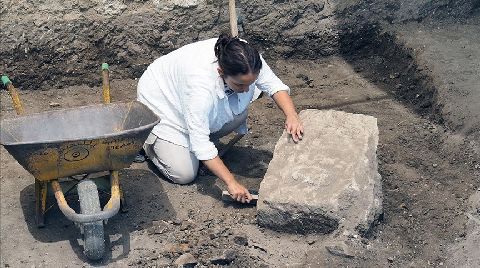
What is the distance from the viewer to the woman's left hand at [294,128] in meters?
5.40

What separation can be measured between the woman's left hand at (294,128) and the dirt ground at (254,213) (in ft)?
1.90

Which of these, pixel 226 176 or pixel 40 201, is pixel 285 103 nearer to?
pixel 226 176

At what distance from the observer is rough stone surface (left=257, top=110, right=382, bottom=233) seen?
4961mm

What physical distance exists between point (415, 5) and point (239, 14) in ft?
5.70

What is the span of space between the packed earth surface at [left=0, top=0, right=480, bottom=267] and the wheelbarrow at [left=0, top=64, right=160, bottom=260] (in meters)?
0.34

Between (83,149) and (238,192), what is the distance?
1061 millimetres

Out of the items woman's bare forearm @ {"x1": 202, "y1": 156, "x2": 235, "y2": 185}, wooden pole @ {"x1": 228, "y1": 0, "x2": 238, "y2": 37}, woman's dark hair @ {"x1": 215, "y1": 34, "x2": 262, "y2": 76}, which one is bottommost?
woman's bare forearm @ {"x1": 202, "y1": 156, "x2": 235, "y2": 185}

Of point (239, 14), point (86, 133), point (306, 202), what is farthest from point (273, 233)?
point (239, 14)

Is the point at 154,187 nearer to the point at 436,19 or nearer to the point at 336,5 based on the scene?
the point at 336,5

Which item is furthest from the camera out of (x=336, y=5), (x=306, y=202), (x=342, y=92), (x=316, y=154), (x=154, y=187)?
(x=336, y=5)

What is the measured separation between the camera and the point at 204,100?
5.19 m

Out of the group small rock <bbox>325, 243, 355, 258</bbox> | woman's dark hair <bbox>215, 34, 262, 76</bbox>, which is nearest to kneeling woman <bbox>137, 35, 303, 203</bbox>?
woman's dark hair <bbox>215, 34, 262, 76</bbox>

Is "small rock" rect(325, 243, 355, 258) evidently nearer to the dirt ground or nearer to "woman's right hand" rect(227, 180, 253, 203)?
the dirt ground

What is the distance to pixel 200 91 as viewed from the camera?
17.1 ft
